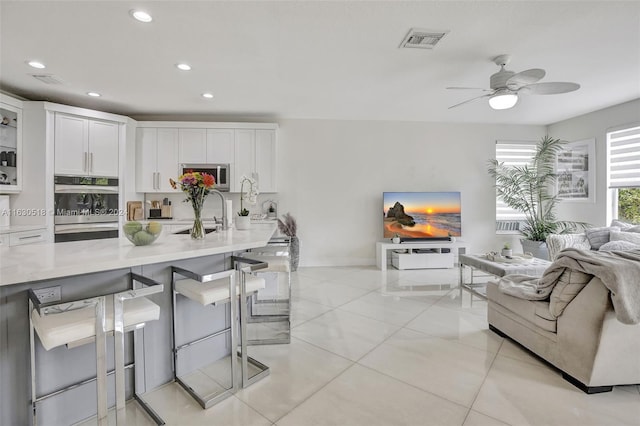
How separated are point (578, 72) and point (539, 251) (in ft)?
9.67

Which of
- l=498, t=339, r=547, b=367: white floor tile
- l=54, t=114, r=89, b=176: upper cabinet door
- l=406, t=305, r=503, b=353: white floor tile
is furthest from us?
l=54, t=114, r=89, b=176: upper cabinet door

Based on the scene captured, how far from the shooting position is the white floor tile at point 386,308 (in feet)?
10.3

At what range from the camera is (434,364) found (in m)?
2.25

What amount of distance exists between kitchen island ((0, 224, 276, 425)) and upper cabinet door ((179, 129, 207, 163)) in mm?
3089

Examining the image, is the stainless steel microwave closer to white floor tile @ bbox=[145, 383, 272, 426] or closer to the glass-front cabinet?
the glass-front cabinet

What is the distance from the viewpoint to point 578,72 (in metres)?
3.44

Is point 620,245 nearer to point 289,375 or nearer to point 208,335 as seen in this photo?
point 289,375

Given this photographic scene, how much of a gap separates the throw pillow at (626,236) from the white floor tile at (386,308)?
105 inches

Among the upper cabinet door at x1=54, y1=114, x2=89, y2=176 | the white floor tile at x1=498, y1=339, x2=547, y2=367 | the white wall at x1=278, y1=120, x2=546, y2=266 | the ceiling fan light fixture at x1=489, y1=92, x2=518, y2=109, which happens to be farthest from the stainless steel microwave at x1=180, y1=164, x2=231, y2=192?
the white floor tile at x1=498, y1=339, x2=547, y2=367

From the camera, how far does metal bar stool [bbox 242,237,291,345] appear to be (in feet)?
8.81

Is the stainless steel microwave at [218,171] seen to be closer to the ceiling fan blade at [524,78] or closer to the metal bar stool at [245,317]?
the metal bar stool at [245,317]

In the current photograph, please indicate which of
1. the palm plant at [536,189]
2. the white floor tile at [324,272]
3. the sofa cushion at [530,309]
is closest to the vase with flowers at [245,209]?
the white floor tile at [324,272]

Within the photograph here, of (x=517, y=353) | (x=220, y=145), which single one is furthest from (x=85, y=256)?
(x=220, y=145)

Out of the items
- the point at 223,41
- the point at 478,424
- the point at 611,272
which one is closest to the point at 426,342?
the point at 478,424
